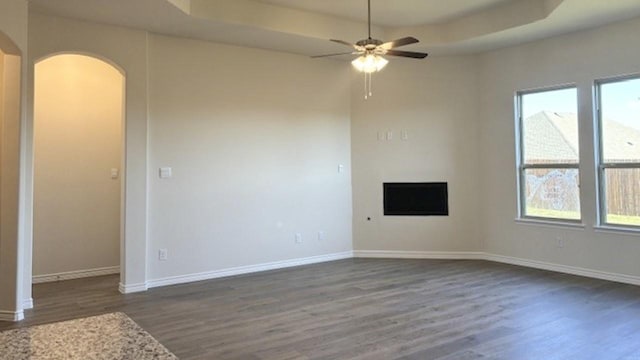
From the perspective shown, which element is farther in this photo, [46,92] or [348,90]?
[348,90]

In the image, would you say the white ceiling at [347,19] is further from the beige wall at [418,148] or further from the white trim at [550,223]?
the white trim at [550,223]

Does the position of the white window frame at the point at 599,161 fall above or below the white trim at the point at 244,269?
above

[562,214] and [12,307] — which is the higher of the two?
[562,214]

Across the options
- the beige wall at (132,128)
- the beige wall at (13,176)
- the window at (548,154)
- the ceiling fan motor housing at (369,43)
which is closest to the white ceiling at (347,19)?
the beige wall at (132,128)

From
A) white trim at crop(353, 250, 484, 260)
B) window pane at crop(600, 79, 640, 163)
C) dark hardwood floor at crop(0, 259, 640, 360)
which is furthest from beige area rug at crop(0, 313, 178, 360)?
window pane at crop(600, 79, 640, 163)

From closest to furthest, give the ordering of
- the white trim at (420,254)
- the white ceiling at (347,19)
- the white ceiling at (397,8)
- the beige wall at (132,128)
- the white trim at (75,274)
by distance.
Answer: the white ceiling at (347,19)
the beige wall at (132,128)
the white ceiling at (397,8)
the white trim at (75,274)
the white trim at (420,254)

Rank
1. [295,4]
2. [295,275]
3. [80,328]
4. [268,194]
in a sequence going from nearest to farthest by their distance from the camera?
[80,328] → [295,4] → [295,275] → [268,194]

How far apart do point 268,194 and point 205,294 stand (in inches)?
67.0

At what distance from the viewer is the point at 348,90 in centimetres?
681

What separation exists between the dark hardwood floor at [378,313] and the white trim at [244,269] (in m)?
0.19

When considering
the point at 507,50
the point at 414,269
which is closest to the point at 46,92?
the point at 414,269

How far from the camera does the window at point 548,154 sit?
5664 millimetres

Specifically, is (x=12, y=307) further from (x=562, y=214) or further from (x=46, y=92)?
(x=562, y=214)

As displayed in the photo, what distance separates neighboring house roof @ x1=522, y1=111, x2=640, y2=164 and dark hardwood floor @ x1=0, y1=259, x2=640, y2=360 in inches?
59.5
